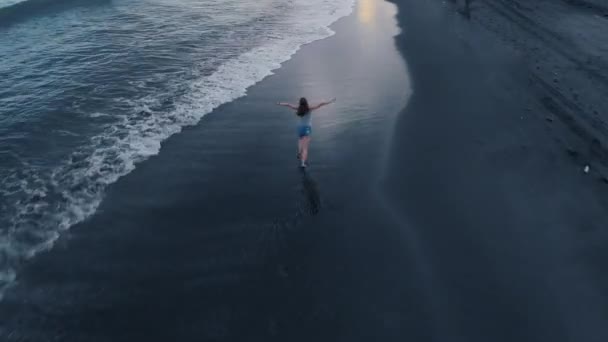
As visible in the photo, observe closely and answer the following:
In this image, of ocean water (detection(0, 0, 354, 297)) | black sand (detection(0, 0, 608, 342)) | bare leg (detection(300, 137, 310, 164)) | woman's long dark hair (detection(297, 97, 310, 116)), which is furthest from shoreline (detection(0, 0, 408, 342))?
woman's long dark hair (detection(297, 97, 310, 116))

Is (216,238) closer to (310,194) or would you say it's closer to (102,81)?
(310,194)

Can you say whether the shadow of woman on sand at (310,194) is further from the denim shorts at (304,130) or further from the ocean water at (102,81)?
the ocean water at (102,81)

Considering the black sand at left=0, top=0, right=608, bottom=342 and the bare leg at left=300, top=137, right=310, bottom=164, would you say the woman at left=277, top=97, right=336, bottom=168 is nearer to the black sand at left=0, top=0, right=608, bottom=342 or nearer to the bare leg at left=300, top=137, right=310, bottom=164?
the bare leg at left=300, top=137, right=310, bottom=164

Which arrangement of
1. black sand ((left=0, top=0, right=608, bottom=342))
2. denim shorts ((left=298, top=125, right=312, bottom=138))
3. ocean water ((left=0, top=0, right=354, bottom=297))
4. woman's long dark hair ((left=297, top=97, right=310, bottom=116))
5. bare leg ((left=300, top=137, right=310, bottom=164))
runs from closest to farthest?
black sand ((left=0, top=0, right=608, bottom=342)) < ocean water ((left=0, top=0, right=354, bottom=297)) < woman's long dark hair ((left=297, top=97, right=310, bottom=116)) < denim shorts ((left=298, top=125, right=312, bottom=138)) < bare leg ((left=300, top=137, right=310, bottom=164))

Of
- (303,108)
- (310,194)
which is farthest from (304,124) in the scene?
(310,194)

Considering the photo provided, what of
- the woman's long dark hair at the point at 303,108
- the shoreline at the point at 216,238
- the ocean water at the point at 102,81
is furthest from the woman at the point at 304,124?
the ocean water at the point at 102,81

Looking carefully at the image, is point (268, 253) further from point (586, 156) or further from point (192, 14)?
point (192, 14)

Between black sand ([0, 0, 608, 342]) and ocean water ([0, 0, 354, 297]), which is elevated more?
ocean water ([0, 0, 354, 297])
